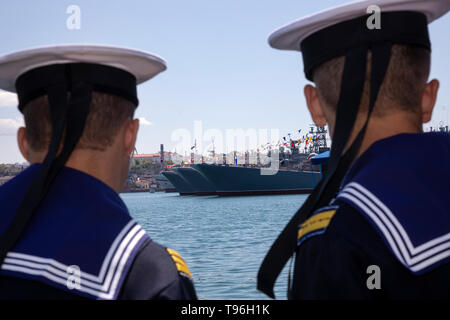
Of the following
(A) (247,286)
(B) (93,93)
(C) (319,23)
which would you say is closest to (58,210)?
(B) (93,93)

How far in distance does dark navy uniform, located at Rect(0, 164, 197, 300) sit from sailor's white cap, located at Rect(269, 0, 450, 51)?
2.37ft

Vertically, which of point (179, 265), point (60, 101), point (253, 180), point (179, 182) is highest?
point (60, 101)

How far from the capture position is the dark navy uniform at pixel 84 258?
1269 millimetres

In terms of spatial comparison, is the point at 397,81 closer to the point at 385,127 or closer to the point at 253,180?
the point at 385,127

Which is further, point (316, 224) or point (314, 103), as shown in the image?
point (314, 103)

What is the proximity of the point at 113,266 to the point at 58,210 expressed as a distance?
0.22m

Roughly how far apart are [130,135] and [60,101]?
232 mm

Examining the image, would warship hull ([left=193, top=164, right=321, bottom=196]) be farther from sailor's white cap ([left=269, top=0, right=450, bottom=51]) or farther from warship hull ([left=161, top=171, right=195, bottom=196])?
sailor's white cap ([left=269, top=0, right=450, bottom=51])

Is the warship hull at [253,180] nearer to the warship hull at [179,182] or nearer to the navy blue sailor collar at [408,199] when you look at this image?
the warship hull at [179,182]

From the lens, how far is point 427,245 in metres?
1.14

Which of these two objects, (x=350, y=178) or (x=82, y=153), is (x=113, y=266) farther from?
(x=350, y=178)

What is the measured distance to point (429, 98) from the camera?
1386 mm

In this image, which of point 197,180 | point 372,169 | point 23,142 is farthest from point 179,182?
point 372,169

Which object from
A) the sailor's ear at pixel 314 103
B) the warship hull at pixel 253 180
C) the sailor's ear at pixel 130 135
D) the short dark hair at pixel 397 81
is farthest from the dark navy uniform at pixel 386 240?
the warship hull at pixel 253 180
